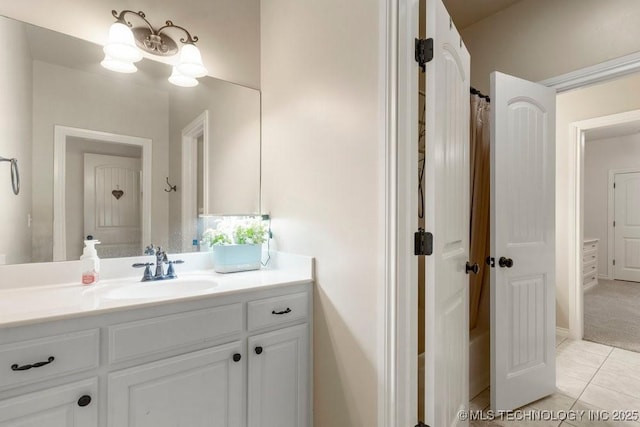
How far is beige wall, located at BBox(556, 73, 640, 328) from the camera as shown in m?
3.14

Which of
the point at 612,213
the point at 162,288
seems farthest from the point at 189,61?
the point at 612,213

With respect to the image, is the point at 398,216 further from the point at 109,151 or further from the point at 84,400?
the point at 109,151

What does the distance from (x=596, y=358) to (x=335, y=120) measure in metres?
2.96

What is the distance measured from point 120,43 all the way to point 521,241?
2.51 metres

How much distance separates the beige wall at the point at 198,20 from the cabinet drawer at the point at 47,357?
55.5 inches

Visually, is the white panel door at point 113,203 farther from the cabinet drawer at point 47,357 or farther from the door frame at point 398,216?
the door frame at point 398,216

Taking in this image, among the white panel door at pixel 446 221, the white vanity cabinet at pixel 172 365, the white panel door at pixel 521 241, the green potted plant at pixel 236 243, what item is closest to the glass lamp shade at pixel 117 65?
the green potted plant at pixel 236 243

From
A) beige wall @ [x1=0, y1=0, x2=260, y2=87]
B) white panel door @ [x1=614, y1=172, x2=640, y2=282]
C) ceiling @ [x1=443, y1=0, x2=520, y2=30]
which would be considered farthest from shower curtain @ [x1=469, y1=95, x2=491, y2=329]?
white panel door @ [x1=614, y1=172, x2=640, y2=282]

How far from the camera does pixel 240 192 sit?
2.05 m

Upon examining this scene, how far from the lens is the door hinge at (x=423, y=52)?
125 centimetres

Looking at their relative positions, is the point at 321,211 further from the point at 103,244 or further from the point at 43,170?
the point at 43,170

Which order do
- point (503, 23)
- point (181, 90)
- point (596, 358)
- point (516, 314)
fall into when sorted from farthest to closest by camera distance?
point (596, 358) < point (503, 23) < point (516, 314) < point (181, 90)

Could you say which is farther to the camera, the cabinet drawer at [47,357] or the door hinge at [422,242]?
the door hinge at [422,242]

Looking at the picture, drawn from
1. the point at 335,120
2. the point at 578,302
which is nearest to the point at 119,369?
the point at 335,120
